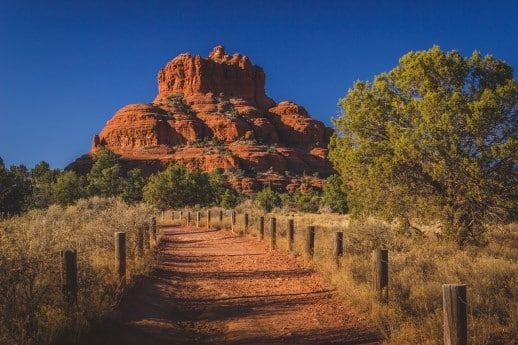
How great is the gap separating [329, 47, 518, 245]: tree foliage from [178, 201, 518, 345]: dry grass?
111 centimetres

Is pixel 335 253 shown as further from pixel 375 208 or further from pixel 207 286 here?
pixel 375 208

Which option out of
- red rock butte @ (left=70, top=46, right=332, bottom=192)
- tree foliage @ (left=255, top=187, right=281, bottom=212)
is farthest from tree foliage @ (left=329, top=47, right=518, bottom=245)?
red rock butte @ (left=70, top=46, right=332, bottom=192)

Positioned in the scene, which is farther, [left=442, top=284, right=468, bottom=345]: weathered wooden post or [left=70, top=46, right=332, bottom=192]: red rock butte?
[left=70, top=46, right=332, bottom=192]: red rock butte

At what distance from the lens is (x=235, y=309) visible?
344 inches

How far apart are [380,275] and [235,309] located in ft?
8.70

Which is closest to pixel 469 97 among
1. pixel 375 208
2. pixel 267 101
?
pixel 375 208

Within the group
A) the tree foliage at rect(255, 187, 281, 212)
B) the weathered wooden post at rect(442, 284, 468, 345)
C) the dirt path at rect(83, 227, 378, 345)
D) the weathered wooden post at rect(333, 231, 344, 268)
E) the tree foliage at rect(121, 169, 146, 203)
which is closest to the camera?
the weathered wooden post at rect(442, 284, 468, 345)

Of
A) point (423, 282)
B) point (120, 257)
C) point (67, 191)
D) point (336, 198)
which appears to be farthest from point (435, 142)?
point (67, 191)

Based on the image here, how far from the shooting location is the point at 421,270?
1041 centimetres

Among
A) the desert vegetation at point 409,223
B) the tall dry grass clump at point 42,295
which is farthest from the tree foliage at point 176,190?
the tall dry grass clump at point 42,295

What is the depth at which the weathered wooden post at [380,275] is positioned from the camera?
8094 mm

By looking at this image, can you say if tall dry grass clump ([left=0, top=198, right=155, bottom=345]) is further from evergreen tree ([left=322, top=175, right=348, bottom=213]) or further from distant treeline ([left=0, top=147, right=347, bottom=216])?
evergreen tree ([left=322, top=175, right=348, bottom=213])

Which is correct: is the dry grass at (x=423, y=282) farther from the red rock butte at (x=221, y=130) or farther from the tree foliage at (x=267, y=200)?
the red rock butte at (x=221, y=130)

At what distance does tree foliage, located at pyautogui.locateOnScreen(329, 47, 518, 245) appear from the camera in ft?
45.1
